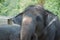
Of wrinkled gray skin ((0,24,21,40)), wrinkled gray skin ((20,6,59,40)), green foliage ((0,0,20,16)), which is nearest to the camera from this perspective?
wrinkled gray skin ((20,6,59,40))

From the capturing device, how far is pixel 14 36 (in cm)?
328

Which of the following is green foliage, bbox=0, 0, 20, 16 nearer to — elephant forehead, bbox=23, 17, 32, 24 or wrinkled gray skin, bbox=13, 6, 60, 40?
wrinkled gray skin, bbox=13, 6, 60, 40

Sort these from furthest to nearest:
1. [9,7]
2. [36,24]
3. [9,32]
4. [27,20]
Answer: [9,7], [9,32], [36,24], [27,20]

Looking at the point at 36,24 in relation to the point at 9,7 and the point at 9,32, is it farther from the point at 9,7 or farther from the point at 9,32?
the point at 9,7

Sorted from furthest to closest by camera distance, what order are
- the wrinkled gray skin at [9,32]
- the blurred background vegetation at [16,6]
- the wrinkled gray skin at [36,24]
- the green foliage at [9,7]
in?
the green foliage at [9,7]
the blurred background vegetation at [16,6]
the wrinkled gray skin at [9,32]
the wrinkled gray skin at [36,24]

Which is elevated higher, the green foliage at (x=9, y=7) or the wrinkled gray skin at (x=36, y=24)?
the green foliage at (x=9, y=7)

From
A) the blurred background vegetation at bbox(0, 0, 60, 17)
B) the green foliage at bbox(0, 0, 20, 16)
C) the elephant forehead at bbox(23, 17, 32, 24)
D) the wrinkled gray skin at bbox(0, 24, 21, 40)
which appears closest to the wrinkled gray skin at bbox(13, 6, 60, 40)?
the elephant forehead at bbox(23, 17, 32, 24)

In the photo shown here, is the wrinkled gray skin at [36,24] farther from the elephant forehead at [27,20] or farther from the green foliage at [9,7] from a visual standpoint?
the green foliage at [9,7]

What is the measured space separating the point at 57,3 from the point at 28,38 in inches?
148

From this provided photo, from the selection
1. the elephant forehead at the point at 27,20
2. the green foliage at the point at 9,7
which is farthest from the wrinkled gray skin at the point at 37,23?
the green foliage at the point at 9,7

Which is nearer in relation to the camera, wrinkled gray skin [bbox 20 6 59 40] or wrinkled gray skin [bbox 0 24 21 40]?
wrinkled gray skin [bbox 20 6 59 40]

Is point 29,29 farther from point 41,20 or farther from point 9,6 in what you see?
point 9,6

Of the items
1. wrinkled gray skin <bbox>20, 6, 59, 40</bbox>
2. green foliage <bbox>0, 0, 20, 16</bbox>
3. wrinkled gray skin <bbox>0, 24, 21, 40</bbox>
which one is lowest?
wrinkled gray skin <bbox>0, 24, 21, 40</bbox>

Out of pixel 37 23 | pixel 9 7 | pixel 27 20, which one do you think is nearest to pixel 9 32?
pixel 37 23
